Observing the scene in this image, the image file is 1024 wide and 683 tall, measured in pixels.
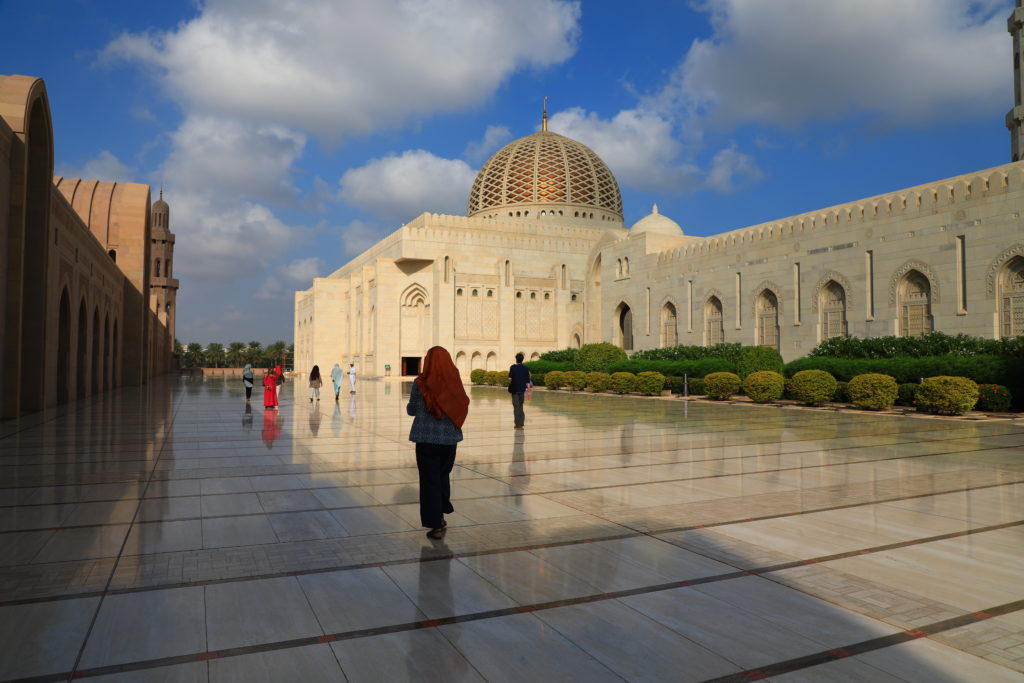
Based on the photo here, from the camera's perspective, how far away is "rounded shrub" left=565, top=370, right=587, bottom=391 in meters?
24.7

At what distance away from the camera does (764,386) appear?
17203 mm

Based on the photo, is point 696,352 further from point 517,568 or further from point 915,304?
point 517,568

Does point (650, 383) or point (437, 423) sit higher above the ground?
point (437, 423)

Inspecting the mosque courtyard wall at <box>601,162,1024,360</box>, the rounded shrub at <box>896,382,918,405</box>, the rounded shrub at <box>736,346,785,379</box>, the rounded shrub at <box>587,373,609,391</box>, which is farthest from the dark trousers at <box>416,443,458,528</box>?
the rounded shrub at <box>587,373,609,391</box>

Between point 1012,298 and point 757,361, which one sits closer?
point 1012,298

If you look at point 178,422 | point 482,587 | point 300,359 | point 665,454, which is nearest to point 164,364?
point 300,359

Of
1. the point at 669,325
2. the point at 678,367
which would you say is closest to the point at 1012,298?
the point at 678,367

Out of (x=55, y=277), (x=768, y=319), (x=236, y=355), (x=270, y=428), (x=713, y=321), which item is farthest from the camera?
(x=236, y=355)

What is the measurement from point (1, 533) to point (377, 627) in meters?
3.02

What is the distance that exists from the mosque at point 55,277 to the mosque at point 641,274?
1337 cm

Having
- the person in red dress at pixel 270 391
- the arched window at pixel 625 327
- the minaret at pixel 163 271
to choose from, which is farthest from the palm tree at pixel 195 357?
the person in red dress at pixel 270 391

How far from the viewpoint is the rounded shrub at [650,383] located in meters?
21.4

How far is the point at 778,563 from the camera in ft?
12.6

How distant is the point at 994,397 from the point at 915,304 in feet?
24.8
